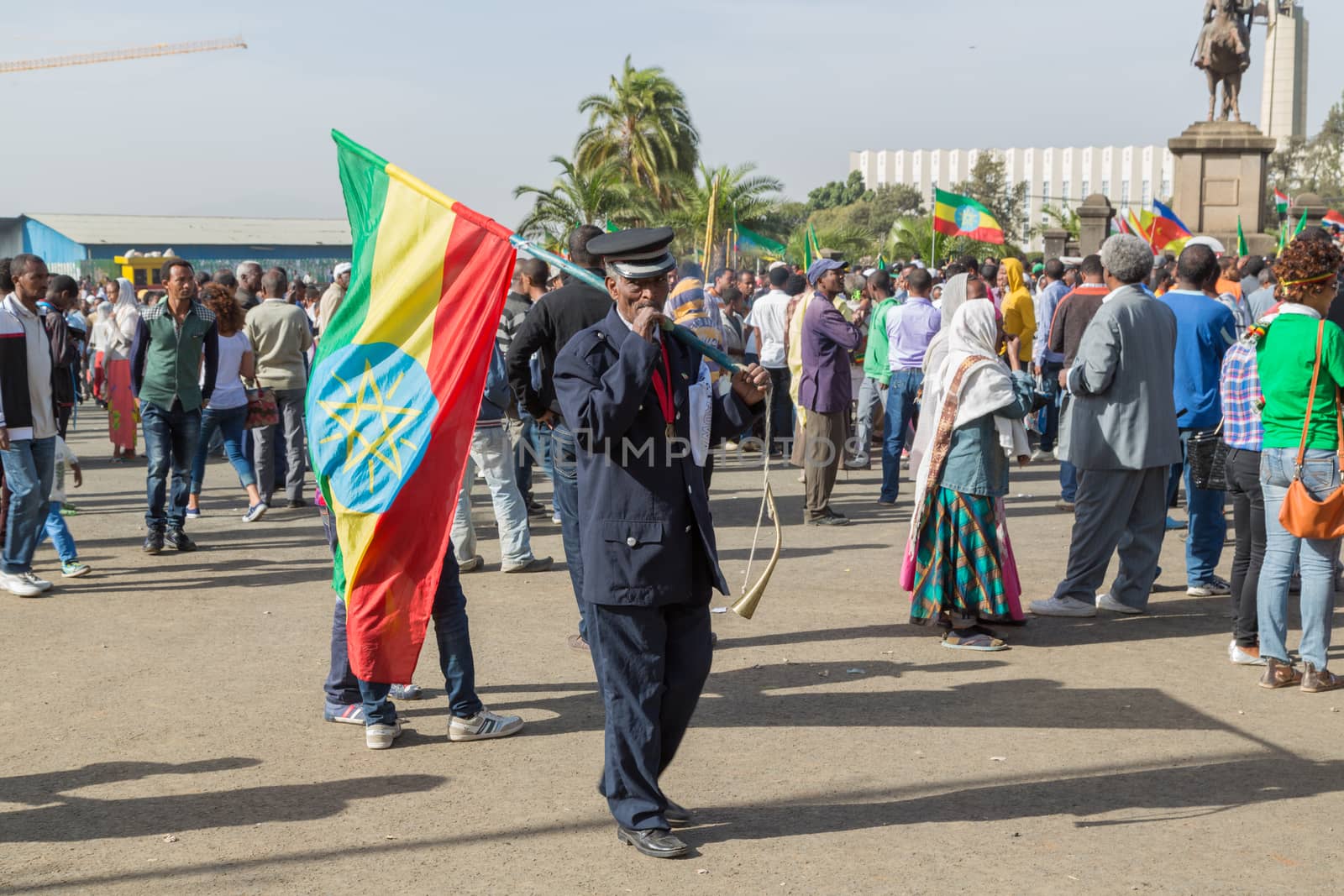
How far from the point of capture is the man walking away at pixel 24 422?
8.14 m

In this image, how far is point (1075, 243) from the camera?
35656 millimetres

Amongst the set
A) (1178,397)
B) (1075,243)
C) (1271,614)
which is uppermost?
(1075,243)

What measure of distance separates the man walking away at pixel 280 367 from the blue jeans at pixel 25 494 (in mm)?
3073

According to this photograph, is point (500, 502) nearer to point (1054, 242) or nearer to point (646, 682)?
point (646, 682)

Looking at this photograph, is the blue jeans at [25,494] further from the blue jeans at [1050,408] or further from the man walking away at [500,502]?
the blue jeans at [1050,408]

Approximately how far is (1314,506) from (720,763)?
285 centimetres

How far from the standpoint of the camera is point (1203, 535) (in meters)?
8.31

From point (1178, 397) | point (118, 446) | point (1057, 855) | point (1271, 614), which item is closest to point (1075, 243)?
point (118, 446)

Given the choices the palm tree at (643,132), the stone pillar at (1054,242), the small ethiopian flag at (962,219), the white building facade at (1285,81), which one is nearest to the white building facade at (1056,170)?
the white building facade at (1285,81)

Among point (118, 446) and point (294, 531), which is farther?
point (118, 446)

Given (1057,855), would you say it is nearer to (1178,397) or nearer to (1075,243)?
(1178,397)

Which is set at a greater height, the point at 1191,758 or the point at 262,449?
the point at 262,449

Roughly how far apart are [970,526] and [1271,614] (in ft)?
4.92

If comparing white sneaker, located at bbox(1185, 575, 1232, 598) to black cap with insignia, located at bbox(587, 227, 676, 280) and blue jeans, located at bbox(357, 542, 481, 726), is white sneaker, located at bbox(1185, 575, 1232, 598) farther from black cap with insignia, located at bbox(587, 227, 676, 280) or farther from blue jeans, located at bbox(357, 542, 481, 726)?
black cap with insignia, located at bbox(587, 227, 676, 280)
